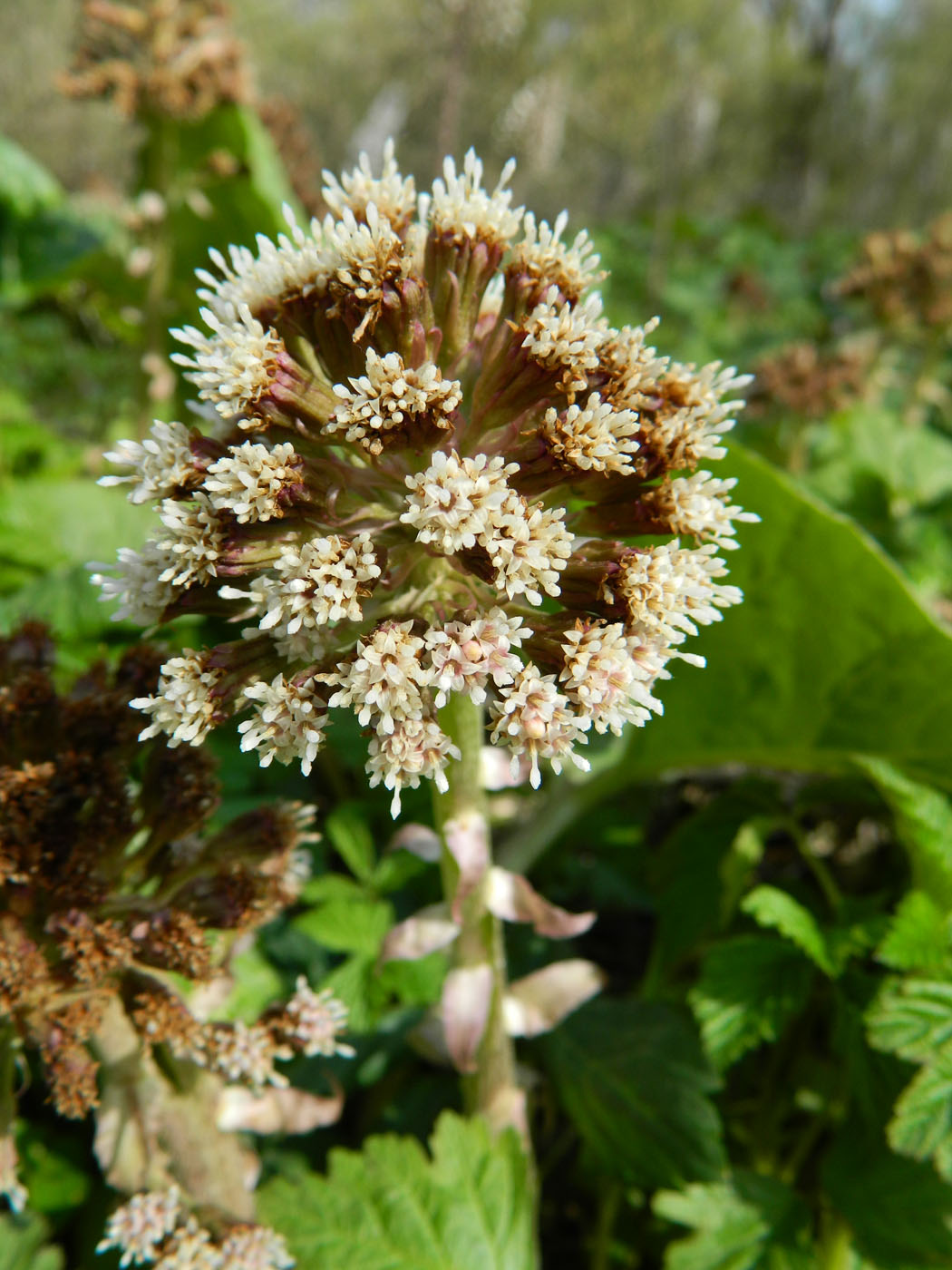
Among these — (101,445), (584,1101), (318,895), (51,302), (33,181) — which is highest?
(33,181)

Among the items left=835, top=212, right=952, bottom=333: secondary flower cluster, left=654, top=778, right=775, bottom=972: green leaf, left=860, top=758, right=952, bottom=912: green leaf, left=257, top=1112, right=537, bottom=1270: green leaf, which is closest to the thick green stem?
left=257, top=1112, right=537, bottom=1270: green leaf

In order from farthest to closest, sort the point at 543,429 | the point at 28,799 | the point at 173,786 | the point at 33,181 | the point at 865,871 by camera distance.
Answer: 1. the point at 33,181
2. the point at 865,871
3. the point at 173,786
4. the point at 28,799
5. the point at 543,429

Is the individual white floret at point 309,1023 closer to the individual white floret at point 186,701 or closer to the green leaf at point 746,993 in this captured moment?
the individual white floret at point 186,701

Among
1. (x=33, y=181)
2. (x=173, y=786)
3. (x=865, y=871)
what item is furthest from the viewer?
(x=33, y=181)


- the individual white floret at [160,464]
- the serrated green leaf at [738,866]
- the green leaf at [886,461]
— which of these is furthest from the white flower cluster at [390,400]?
the green leaf at [886,461]

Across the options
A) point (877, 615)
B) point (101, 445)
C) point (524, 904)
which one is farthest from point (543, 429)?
point (101, 445)

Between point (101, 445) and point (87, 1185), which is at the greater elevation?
point (101, 445)

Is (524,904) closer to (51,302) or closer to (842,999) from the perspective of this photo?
(842,999)

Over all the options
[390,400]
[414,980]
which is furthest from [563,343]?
[414,980]
